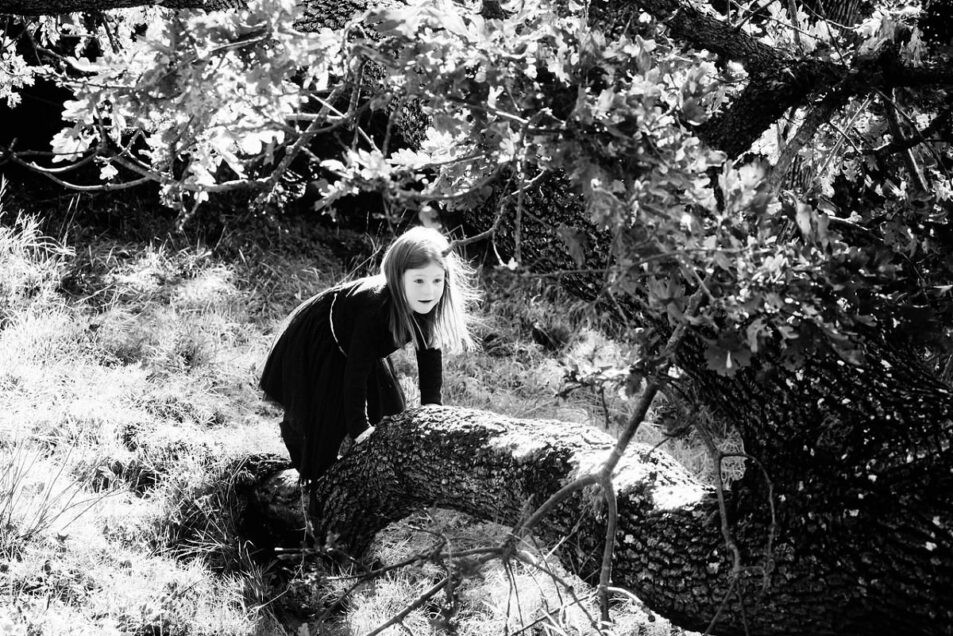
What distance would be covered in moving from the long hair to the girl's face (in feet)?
0.05

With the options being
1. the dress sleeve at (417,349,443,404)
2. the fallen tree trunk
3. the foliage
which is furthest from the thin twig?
the dress sleeve at (417,349,443,404)

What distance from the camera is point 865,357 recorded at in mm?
2035

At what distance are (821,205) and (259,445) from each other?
2.47 metres

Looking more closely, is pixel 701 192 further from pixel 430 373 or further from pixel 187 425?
pixel 187 425

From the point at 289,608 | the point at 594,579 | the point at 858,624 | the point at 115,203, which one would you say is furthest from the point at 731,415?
the point at 115,203

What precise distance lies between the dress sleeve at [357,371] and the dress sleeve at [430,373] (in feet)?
0.98

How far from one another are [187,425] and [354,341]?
121 cm

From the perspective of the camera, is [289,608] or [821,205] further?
[289,608]

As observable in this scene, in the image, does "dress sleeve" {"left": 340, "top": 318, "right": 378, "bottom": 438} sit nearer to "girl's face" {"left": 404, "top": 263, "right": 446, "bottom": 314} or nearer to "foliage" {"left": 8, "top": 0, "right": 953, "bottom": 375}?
"girl's face" {"left": 404, "top": 263, "right": 446, "bottom": 314}

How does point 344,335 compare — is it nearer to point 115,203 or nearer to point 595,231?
point 595,231

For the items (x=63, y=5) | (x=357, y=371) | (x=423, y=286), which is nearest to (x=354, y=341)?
(x=357, y=371)

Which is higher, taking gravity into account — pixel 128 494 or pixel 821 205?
pixel 821 205

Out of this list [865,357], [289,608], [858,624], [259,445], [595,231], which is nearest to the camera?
[858,624]

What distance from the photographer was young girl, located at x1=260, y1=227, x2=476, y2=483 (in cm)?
314
